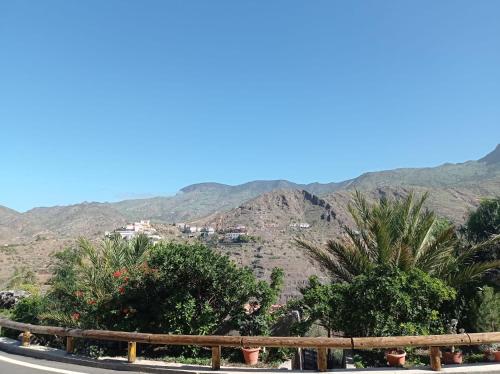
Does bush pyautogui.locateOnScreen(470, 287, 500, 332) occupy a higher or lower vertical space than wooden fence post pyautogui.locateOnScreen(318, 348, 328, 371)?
higher

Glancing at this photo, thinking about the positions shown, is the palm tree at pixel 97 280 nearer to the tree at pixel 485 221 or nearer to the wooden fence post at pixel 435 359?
the wooden fence post at pixel 435 359

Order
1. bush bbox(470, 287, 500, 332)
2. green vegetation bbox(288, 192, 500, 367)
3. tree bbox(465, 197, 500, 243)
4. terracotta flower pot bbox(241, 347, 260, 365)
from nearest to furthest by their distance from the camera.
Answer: terracotta flower pot bbox(241, 347, 260, 365)
green vegetation bbox(288, 192, 500, 367)
bush bbox(470, 287, 500, 332)
tree bbox(465, 197, 500, 243)

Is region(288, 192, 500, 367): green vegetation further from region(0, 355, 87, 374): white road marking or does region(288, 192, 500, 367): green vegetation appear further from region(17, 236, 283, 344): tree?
region(0, 355, 87, 374): white road marking

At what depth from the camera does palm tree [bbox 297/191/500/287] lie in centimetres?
998

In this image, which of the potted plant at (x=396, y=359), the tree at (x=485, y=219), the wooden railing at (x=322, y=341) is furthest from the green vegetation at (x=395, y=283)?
the tree at (x=485, y=219)

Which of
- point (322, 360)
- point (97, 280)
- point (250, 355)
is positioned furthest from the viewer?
point (97, 280)

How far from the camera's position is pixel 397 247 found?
9.94 meters

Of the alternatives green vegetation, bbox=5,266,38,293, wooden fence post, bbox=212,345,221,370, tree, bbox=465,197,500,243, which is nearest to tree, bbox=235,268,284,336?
wooden fence post, bbox=212,345,221,370

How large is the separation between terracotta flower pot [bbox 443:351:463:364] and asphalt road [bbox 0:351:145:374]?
19.0ft

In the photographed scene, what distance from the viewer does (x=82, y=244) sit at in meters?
12.1

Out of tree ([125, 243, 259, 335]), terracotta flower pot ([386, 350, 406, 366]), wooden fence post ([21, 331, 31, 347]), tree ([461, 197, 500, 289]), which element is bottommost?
wooden fence post ([21, 331, 31, 347])

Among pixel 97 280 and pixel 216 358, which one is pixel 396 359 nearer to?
pixel 216 358

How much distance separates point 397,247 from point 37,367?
8.02 m

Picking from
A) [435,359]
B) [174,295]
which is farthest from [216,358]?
[435,359]
